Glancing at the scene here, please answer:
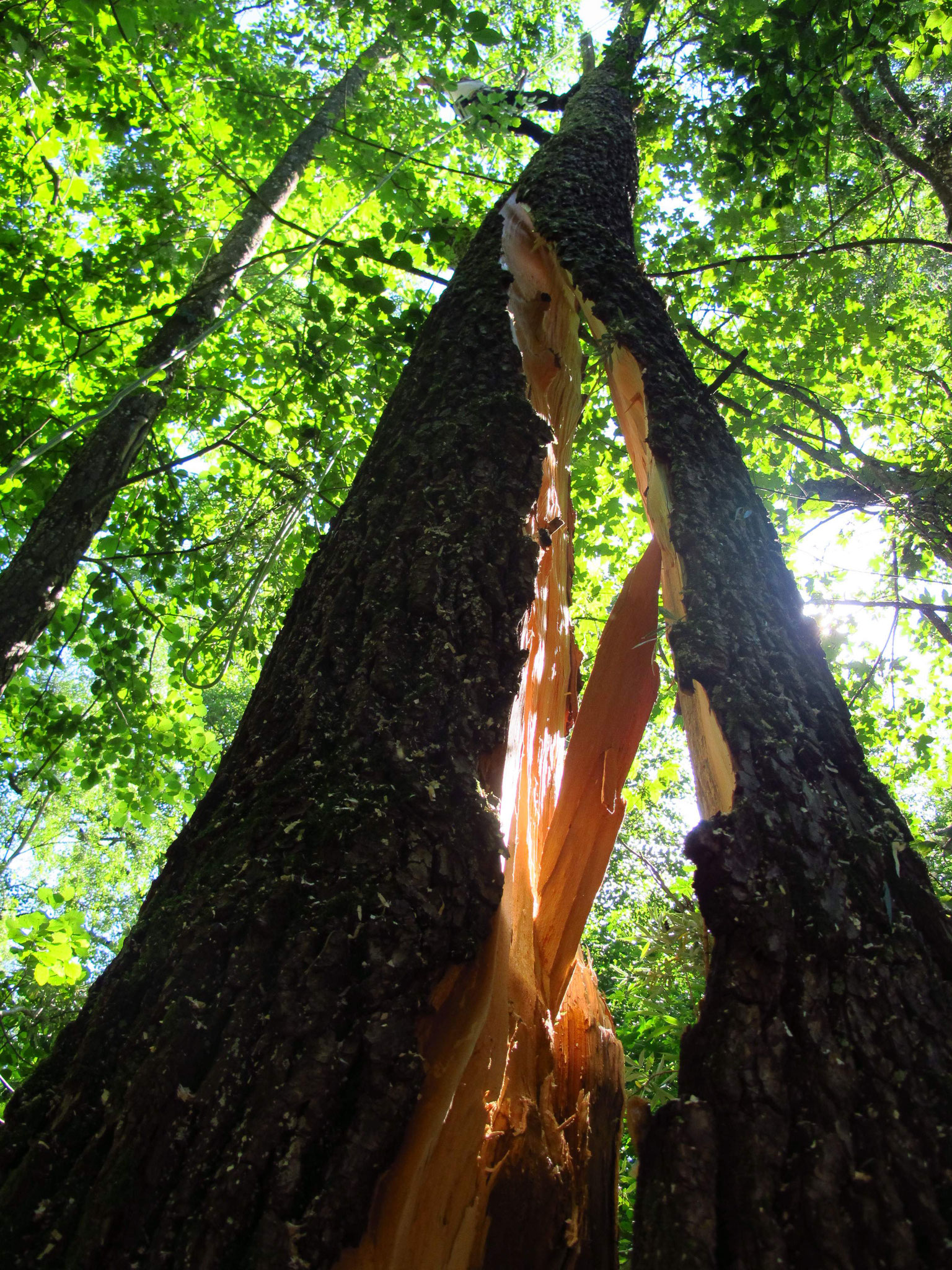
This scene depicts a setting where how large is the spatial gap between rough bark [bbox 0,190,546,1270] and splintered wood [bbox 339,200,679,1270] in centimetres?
10

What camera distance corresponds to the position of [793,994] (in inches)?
38.3


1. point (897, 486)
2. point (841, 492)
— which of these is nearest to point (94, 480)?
point (897, 486)

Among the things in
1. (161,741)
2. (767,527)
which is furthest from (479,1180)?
(161,741)

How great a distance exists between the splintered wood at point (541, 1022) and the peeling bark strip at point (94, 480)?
233cm

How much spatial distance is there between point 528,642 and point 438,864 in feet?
2.53

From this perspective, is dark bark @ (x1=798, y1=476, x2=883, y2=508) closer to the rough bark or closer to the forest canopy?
the forest canopy

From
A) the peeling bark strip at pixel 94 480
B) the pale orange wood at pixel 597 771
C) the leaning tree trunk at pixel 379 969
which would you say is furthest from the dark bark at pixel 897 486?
the peeling bark strip at pixel 94 480

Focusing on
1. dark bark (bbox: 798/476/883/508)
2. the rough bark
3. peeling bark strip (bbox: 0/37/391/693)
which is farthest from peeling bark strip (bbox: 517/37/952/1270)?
dark bark (bbox: 798/476/883/508)

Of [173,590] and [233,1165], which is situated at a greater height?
[173,590]

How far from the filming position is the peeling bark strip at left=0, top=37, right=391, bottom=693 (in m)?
3.48

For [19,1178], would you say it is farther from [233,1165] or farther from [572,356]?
[572,356]

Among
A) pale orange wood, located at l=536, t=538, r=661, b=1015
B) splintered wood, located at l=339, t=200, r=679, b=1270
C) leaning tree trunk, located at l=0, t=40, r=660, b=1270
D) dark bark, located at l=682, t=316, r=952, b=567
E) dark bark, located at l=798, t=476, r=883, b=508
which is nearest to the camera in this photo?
leaning tree trunk, located at l=0, t=40, r=660, b=1270

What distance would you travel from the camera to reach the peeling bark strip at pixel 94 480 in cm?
348

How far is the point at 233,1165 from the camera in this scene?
0.88 meters
